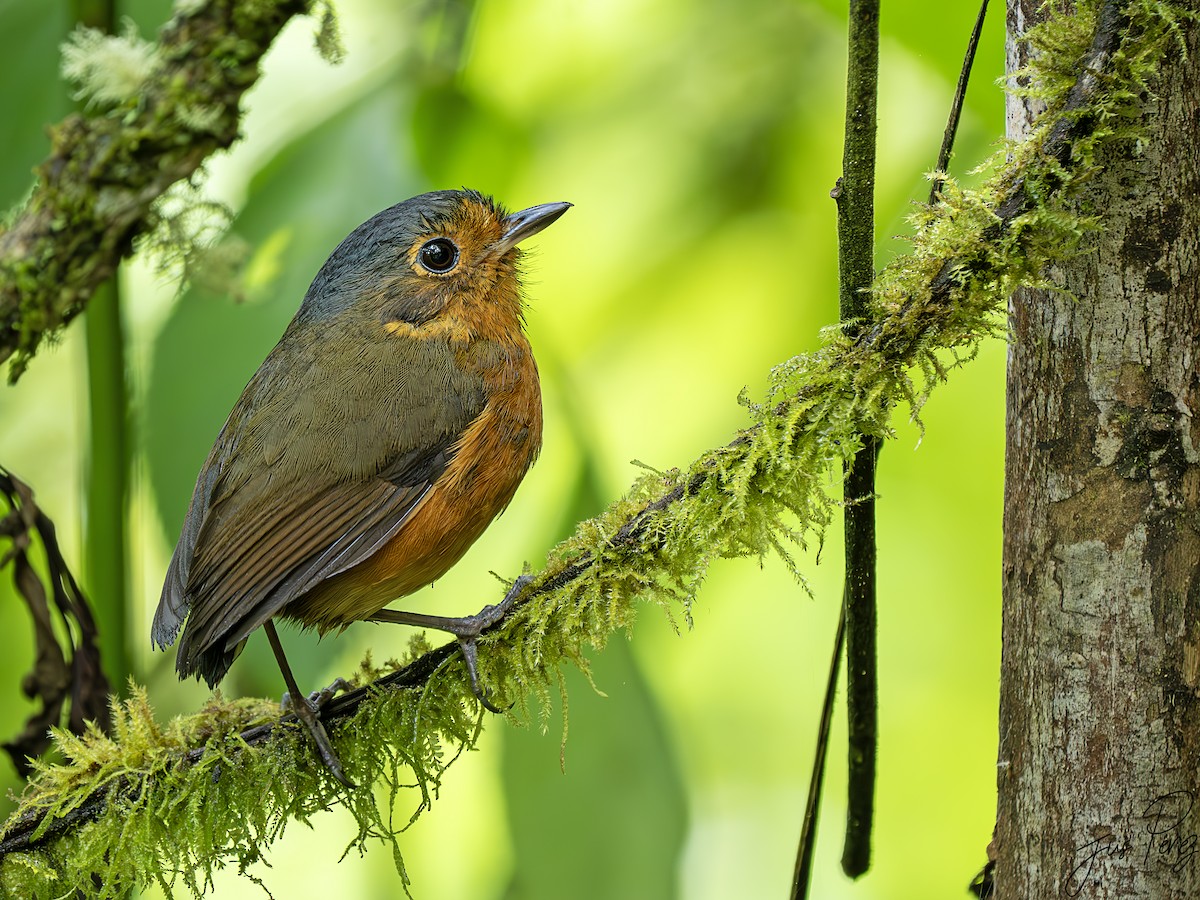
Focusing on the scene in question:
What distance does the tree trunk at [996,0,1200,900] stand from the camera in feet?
3.46

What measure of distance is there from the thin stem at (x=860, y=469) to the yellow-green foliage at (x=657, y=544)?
0.03 m

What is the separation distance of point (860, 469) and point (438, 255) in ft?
3.13

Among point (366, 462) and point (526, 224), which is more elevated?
point (526, 224)

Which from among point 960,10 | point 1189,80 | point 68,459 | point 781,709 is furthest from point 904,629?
point 68,459

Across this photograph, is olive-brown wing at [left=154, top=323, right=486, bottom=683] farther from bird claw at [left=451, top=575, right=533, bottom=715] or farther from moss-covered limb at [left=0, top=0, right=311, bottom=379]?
moss-covered limb at [left=0, top=0, right=311, bottom=379]

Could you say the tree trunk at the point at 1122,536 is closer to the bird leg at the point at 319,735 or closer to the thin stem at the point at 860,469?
the thin stem at the point at 860,469

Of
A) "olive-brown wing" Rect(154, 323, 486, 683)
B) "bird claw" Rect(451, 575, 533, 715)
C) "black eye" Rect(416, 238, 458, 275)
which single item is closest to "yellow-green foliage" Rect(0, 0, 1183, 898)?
"bird claw" Rect(451, 575, 533, 715)

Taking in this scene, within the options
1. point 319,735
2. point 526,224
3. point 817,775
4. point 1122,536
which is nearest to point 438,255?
point 526,224

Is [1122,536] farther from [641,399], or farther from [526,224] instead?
[641,399]

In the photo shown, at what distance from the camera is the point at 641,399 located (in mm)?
2514

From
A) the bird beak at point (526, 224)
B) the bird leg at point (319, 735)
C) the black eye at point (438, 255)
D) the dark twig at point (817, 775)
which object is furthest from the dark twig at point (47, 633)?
the dark twig at point (817, 775)

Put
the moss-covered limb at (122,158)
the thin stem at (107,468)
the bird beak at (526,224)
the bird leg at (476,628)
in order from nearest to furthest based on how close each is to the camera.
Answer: the bird leg at (476,628)
the bird beak at (526,224)
the moss-covered limb at (122,158)
the thin stem at (107,468)

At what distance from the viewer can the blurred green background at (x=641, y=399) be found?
2.27m
